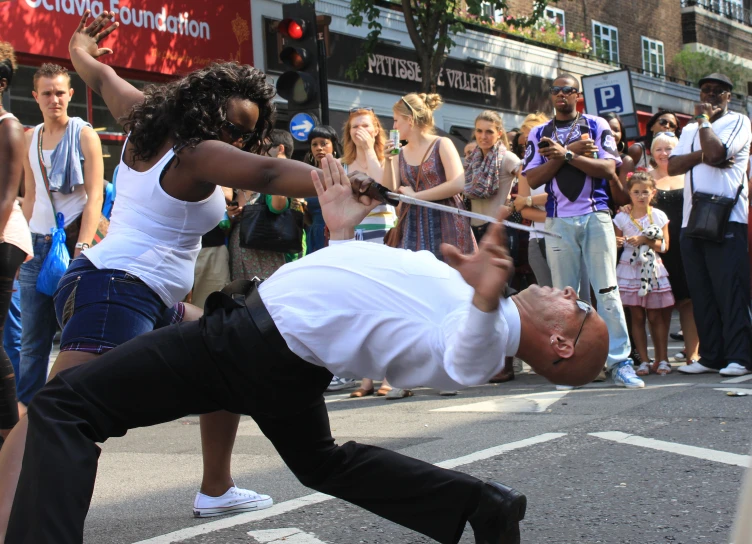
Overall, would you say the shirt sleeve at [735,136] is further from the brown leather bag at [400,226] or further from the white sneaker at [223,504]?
the white sneaker at [223,504]

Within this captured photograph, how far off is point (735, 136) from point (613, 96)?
21.8 ft

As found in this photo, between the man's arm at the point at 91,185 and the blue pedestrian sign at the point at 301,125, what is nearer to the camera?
the man's arm at the point at 91,185

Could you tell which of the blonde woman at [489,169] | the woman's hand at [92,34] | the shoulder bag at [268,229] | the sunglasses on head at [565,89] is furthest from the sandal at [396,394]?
the woman's hand at [92,34]

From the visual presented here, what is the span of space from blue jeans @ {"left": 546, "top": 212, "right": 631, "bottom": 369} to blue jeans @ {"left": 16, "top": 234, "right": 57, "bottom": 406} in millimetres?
3755

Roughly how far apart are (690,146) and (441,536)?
565 centimetres

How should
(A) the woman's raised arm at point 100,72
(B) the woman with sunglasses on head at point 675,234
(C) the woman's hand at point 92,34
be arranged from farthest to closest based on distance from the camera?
(B) the woman with sunglasses on head at point 675,234, (C) the woman's hand at point 92,34, (A) the woman's raised arm at point 100,72

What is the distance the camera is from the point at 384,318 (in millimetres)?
2674

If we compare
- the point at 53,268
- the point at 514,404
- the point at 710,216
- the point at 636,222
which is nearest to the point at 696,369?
the point at 710,216

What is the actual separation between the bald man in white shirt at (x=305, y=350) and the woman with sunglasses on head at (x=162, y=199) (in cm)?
44

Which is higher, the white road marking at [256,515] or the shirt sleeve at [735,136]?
the shirt sleeve at [735,136]

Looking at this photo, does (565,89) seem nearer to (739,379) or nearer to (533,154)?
(533,154)

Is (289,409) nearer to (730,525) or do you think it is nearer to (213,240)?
(730,525)

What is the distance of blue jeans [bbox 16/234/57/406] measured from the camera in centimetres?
529

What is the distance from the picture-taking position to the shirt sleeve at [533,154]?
299 inches
